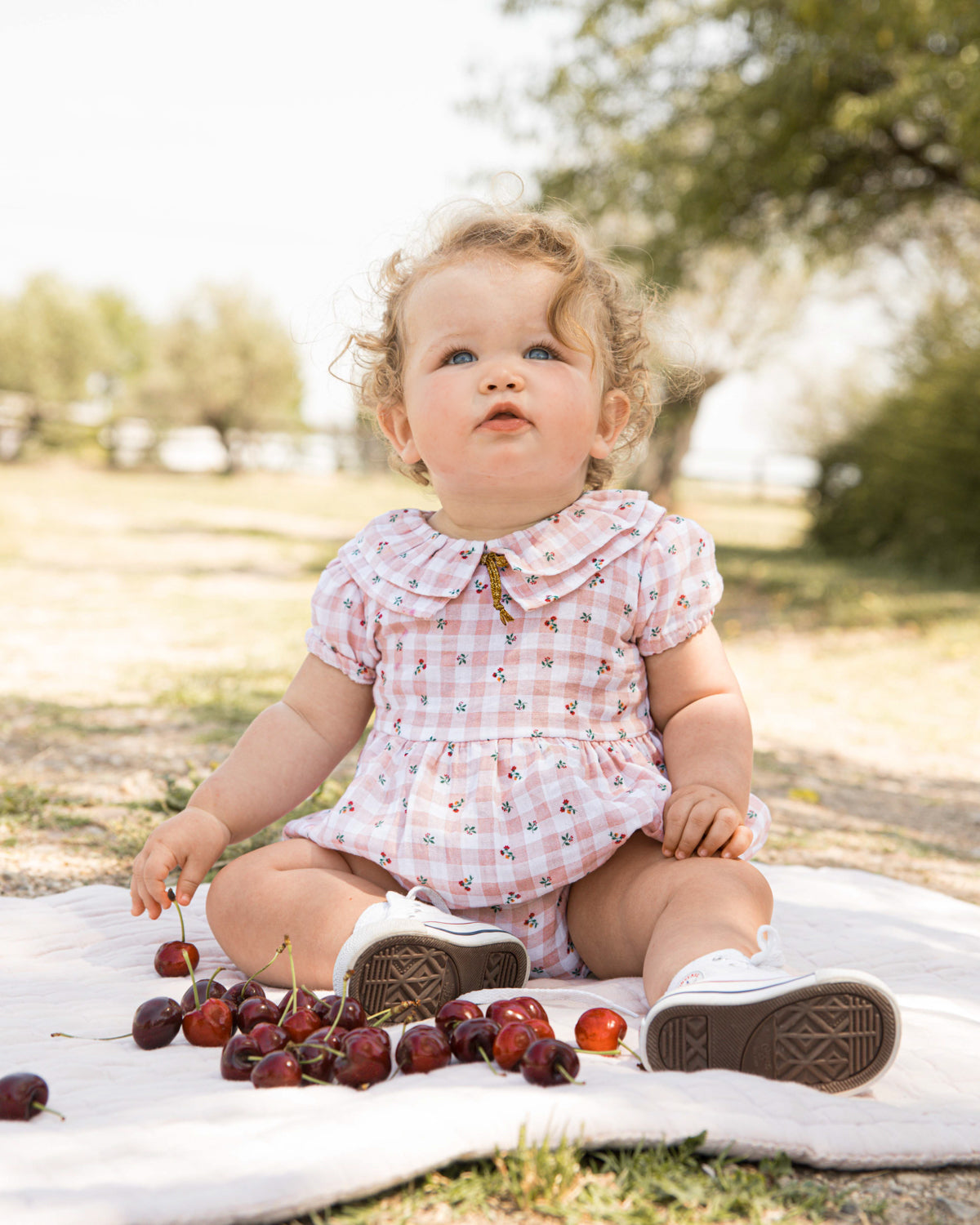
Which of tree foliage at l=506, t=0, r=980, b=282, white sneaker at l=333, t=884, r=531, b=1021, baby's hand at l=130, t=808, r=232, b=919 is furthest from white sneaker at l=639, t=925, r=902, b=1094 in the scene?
tree foliage at l=506, t=0, r=980, b=282

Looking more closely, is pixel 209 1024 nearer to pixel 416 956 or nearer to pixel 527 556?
pixel 416 956

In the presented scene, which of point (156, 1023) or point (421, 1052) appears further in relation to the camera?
point (156, 1023)

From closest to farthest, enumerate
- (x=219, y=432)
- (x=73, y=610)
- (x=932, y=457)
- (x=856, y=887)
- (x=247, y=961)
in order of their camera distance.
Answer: (x=247, y=961) → (x=856, y=887) → (x=73, y=610) → (x=932, y=457) → (x=219, y=432)

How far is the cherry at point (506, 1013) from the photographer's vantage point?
1.63 m

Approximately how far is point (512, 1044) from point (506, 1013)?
93 millimetres

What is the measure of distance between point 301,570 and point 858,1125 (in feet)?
37.4

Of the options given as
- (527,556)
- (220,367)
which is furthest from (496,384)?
(220,367)

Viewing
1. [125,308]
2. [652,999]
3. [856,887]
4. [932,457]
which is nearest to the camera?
[652,999]

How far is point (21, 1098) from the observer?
1.45 meters

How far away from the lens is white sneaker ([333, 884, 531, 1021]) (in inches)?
70.6

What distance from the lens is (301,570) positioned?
12.5 m

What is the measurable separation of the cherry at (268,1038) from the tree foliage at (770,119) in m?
7.67

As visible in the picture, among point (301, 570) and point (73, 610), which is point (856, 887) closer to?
point (73, 610)

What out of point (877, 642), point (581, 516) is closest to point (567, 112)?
point (877, 642)
